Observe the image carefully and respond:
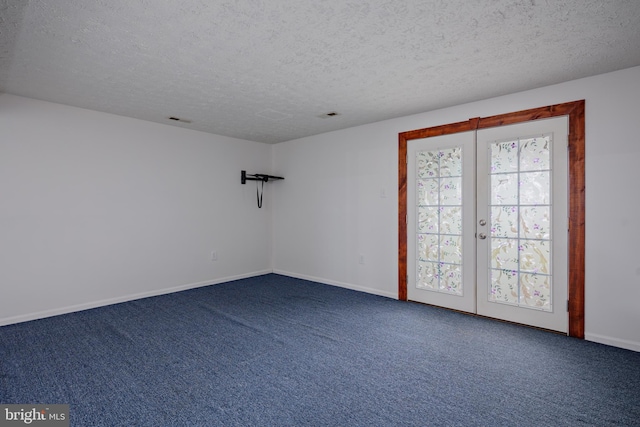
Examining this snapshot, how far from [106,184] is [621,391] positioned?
5.17 meters

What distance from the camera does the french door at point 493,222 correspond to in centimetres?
315

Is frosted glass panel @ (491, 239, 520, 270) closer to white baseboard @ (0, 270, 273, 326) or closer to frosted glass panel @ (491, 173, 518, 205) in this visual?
frosted glass panel @ (491, 173, 518, 205)

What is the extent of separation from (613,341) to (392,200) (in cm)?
251

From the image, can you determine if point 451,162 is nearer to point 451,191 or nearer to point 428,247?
point 451,191

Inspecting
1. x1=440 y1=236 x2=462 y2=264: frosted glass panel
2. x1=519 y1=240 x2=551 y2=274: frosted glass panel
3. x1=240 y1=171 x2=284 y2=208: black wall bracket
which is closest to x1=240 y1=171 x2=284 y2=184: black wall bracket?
x1=240 y1=171 x2=284 y2=208: black wall bracket

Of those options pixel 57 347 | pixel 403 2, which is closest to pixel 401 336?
pixel 403 2

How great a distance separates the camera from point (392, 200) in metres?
4.32

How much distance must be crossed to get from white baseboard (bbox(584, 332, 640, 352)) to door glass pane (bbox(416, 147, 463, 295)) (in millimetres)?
1161

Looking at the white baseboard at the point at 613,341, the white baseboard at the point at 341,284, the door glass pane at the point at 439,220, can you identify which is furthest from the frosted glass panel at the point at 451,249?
the white baseboard at the point at 613,341

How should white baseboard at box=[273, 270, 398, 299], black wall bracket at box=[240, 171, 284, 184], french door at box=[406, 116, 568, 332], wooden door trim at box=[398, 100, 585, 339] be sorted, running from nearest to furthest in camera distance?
wooden door trim at box=[398, 100, 585, 339], french door at box=[406, 116, 568, 332], white baseboard at box=[273, 270, 398, 299], black wall bracket at box=[240, 171, 284, 184]

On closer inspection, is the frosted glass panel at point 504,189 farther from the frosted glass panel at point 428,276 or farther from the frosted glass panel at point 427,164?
the frosted glass panel at point 428,276

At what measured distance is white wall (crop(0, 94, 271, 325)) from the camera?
345 cm

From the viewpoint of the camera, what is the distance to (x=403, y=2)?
1874 mm

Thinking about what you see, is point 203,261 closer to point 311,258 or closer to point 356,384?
point 311,258
